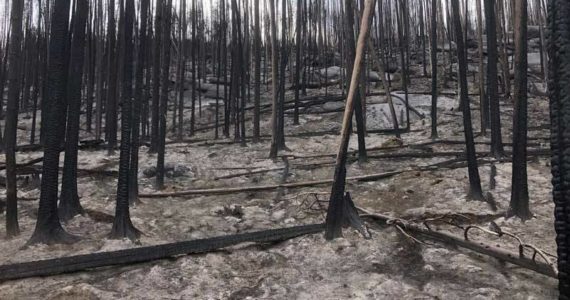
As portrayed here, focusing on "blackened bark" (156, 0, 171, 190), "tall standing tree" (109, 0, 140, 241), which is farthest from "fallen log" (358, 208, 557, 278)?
"blackened bark" (156, 0, 171, 190)

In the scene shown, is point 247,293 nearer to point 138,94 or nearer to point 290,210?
point 290,210

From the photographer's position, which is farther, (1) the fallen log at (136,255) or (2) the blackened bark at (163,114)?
(2) the blackened bark at (163,114)

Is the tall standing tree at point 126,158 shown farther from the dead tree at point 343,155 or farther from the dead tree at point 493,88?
the dead tree at point 493,88

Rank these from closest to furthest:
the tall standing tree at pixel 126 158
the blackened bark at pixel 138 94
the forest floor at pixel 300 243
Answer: the forest floor at pixel 300 243
the tall standing tree at pixel 126 158
the blackened bark at pixel 138 94

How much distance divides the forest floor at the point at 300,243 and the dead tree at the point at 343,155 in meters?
0.17

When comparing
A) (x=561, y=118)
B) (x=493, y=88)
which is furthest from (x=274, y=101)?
(x=561, y=118)

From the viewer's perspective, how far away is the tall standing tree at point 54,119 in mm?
4102

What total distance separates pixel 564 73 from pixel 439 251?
2.36 meters

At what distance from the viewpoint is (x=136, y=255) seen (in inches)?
140

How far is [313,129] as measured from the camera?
12.2 meters

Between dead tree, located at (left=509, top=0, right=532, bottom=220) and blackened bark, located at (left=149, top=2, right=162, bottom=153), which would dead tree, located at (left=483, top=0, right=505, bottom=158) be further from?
blackened bark, located at (left=149, top=2, right=162, bottom=153)

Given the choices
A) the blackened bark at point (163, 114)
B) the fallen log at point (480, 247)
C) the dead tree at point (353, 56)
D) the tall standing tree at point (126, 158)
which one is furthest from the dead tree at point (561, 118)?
the blackened bark at point (163, 114)

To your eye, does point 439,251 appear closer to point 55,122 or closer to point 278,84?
point 55,122

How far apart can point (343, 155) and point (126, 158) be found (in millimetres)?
2255
